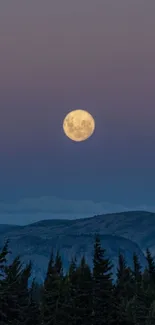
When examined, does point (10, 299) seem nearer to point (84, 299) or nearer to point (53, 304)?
point (53, 304)

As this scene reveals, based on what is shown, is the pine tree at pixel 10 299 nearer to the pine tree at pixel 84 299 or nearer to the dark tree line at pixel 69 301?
the dark tree line at pixel 69 301

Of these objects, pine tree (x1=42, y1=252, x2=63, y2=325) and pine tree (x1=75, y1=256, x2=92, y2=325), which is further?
pine tree (x1=75, y1=256, x2=92, y2=325)

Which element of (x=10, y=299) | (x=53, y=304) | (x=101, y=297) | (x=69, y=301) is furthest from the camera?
(x=101, y=297)

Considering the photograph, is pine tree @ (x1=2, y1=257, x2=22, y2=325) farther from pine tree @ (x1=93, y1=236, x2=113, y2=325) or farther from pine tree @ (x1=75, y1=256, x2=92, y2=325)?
pine tree @ (x1=93, y1=236, x2=113, y2=325)

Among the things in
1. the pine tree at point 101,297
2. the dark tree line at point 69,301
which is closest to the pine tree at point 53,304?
the dark tree line at point 69,301

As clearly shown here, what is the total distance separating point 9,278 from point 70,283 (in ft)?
19.9

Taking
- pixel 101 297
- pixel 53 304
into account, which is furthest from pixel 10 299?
pixel 101 297

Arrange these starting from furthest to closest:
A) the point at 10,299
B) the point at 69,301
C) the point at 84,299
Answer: the point at 84,299
the point at 10,299
the point at 69,301

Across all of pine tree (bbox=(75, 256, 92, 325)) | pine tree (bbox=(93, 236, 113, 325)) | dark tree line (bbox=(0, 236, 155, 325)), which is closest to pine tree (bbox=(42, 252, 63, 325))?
dark tree line (bbox=(0, 236, 155, 325))

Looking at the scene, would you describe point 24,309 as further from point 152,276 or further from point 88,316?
point 152,276

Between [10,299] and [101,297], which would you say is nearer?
[10,299]

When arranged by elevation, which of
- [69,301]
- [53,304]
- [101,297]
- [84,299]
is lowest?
[53,304]

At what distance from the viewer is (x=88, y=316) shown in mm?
40844

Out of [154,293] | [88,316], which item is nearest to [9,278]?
[88,316]
